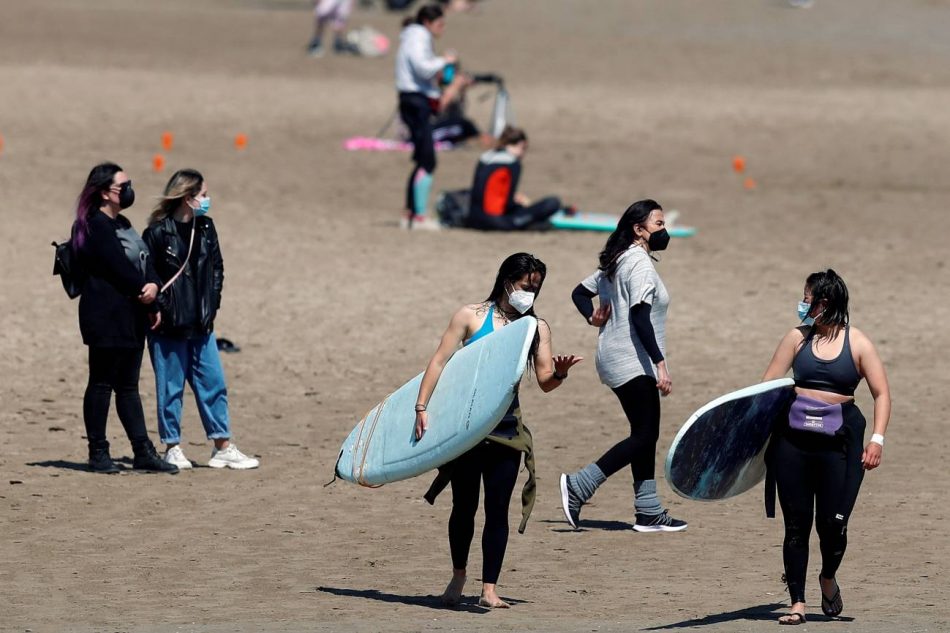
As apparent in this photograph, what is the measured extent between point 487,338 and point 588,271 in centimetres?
892

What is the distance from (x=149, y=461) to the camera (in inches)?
412

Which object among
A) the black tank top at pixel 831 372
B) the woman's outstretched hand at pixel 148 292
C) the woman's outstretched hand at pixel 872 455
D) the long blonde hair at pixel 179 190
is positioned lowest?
the woman's outstretched hand at pixel 872 455

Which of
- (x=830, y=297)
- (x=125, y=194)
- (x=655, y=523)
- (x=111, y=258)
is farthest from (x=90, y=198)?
(x=830, y=297)

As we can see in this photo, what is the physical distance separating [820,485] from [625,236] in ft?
6.63

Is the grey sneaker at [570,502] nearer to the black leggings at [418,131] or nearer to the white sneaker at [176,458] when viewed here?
the white sneaker at [176,458]

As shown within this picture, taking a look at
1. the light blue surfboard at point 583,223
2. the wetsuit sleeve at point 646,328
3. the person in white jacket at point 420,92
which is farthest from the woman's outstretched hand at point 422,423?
the light blue surfboard at point 583,223

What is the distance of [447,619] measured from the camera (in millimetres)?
7551

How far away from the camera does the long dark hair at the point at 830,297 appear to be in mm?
7477

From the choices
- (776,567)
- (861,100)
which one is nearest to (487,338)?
(776,567)

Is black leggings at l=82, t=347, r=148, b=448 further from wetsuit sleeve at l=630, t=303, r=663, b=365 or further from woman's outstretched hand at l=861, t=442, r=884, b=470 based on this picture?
woman's outstretched hand at l=861, t=442, r=884, b=470

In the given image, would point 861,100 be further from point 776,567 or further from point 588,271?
point 776,567

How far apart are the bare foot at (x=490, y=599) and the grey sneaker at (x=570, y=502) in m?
1.50

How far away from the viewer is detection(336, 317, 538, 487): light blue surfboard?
24.8 ft

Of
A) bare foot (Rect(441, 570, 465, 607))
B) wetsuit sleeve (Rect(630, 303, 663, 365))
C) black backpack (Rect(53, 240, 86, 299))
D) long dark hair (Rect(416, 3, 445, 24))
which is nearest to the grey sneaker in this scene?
wetsuit sleeve (Rect(630, 303, 663, 365))
